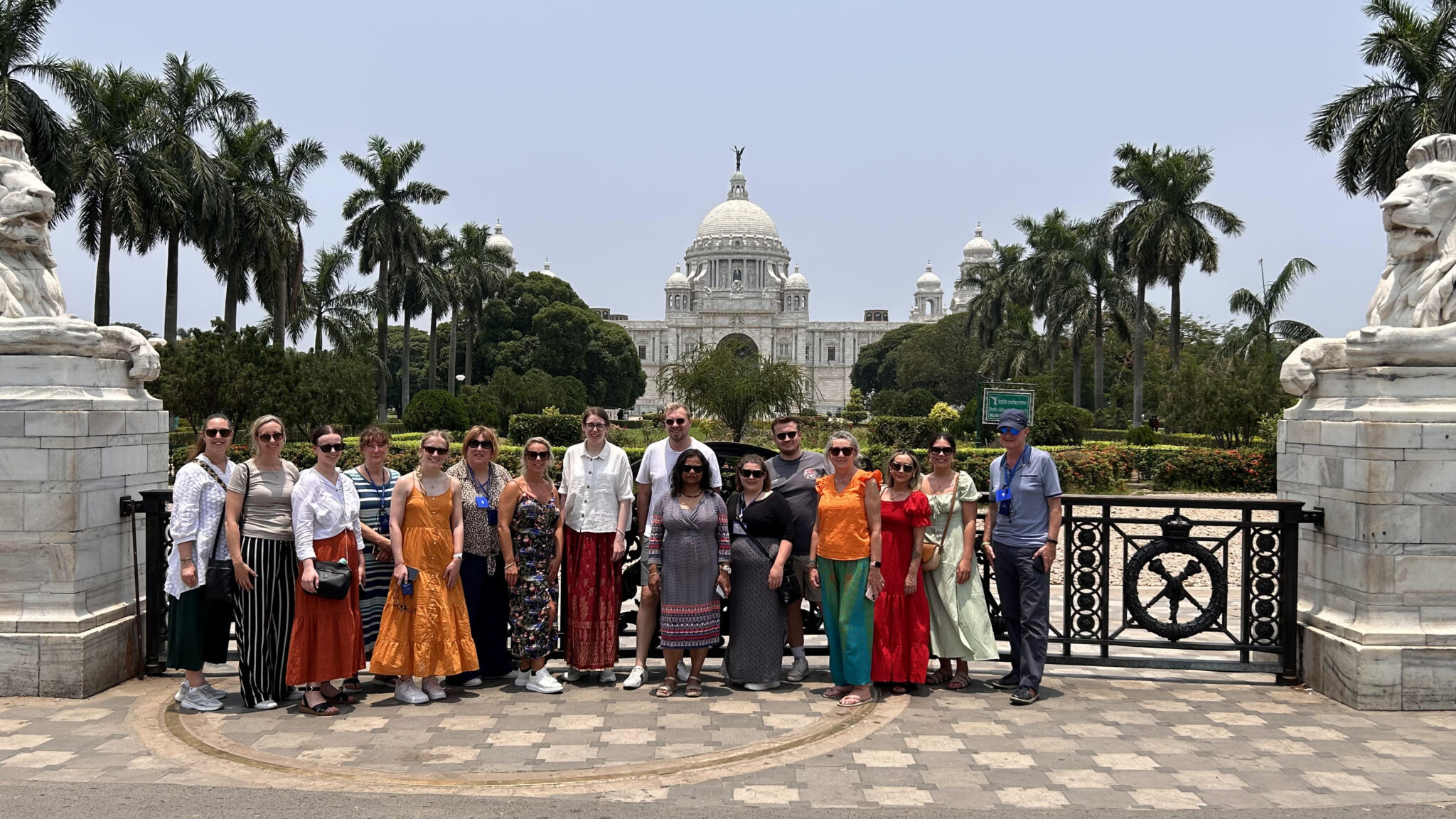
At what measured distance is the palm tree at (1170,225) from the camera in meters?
27.9

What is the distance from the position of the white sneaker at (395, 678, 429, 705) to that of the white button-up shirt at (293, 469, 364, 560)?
817 mm

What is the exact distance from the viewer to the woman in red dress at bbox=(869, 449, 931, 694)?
555 cm

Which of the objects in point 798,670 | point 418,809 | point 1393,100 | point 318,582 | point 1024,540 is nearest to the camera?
point 418,809

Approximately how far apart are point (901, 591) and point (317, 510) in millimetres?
2895

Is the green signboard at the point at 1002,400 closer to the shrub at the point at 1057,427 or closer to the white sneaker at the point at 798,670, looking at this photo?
the shrub at the point at 1057,427

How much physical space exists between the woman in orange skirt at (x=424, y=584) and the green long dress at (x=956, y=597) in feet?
7.84

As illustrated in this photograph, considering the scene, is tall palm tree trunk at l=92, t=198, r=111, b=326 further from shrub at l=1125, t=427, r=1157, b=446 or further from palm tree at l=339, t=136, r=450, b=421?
shrub at l=1125, t=427, r=1157, b=446

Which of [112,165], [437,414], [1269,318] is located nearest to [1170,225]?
[1269,318]

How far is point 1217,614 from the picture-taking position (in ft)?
19.7

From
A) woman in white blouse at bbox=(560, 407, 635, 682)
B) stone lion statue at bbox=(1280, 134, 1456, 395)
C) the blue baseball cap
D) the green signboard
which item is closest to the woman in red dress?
the blue baseball cap

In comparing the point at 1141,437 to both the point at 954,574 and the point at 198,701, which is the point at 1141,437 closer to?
the point at 954,574

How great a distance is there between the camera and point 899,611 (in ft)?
18.4

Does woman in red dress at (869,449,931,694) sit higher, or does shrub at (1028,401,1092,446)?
shrub at (1028,401,1092,446)

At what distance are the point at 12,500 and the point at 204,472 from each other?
1082mm
